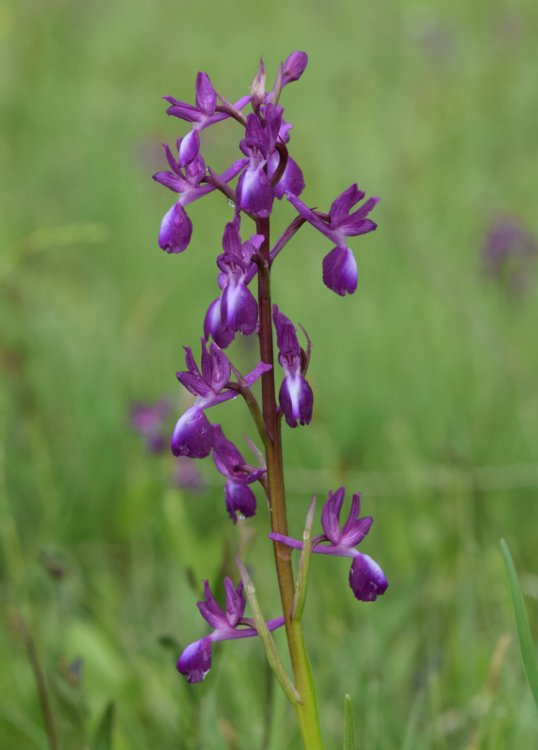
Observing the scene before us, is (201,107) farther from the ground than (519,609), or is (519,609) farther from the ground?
(201,107)

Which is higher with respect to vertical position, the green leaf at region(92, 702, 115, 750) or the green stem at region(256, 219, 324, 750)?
the green stem at region(256, 219, 324, 750)

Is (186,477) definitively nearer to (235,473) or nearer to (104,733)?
(104,733)

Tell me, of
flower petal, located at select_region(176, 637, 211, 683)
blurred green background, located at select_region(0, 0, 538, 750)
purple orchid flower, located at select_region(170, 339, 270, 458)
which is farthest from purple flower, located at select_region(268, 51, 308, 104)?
blurred green background, located at select_region(0, 0, 538, 750)

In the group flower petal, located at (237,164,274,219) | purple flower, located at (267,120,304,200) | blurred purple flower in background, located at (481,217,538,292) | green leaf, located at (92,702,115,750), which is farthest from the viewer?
blurred purple flower in background, located at (481,217,538,292)

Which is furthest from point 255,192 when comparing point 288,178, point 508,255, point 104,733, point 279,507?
point 508,255

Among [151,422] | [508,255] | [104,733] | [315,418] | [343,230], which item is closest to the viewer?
[343,230]

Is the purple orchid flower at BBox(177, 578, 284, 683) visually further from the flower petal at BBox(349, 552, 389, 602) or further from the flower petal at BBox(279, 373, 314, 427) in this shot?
the flower petal at BBox(279, 373, 314, 427)
